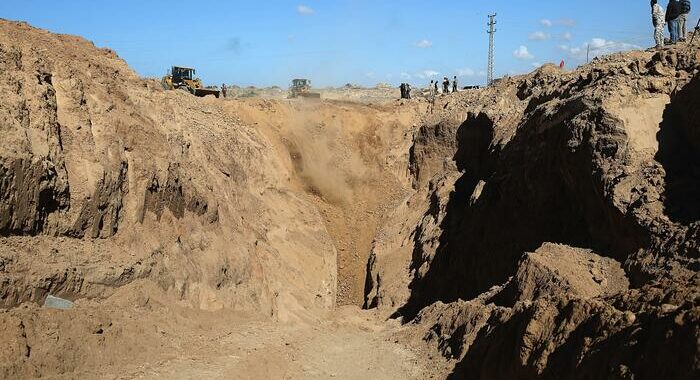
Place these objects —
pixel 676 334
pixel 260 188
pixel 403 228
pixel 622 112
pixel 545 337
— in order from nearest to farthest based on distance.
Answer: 1. pixel 676 334
2. pixel 545 337
3. pixel 622 112
4. pixel 260 188
5. pixel 403 228

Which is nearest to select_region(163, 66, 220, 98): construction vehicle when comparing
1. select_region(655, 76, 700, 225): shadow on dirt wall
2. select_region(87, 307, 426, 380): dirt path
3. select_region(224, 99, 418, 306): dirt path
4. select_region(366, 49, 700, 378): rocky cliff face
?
select_region(224, 99, 418, 306): dirt path

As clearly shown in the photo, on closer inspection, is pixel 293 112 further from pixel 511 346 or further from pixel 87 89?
pixel 511 346

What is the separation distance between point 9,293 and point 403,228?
57.5 feet

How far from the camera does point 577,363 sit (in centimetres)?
812

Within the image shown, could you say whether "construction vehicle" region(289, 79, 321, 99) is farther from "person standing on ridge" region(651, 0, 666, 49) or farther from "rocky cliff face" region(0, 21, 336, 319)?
"person standing on ridge" region(651, 0, 666, 49)

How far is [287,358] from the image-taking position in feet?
48.7

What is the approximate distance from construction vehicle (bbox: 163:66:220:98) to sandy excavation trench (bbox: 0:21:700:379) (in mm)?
9780

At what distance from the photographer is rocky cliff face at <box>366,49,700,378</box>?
816 centimetres

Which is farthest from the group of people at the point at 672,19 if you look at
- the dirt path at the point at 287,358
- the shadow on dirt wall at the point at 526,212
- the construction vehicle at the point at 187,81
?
the construction vehicle at the point at 187,81

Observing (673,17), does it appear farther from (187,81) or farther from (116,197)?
(187,81)

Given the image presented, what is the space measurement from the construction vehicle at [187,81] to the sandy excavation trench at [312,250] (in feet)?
32.1

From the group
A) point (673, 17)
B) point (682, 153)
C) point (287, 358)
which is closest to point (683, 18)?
point (673, 17)

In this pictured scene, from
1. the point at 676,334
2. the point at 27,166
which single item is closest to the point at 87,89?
the point at 27,166

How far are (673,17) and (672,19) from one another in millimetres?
74
